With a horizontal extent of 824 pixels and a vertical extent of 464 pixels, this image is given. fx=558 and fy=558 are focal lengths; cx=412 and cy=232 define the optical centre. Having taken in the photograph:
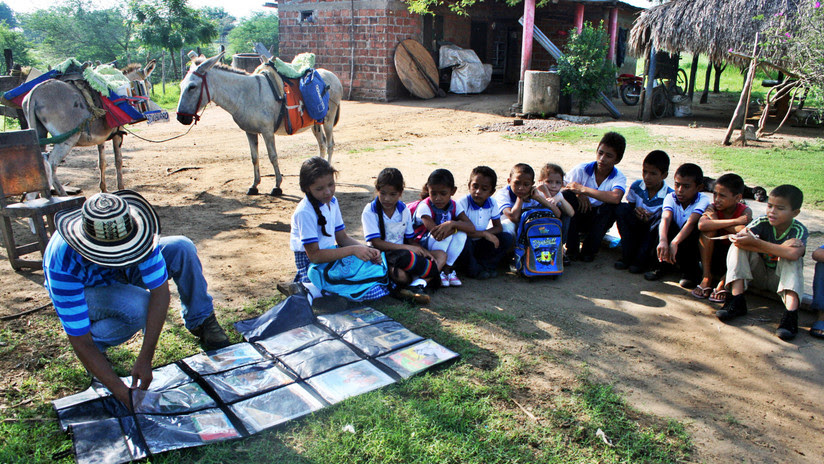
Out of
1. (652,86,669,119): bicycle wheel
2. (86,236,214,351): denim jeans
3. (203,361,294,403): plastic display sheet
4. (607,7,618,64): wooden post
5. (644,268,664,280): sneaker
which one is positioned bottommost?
(203,361,294,403): plastic display sheet

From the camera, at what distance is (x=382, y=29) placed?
16.1 m

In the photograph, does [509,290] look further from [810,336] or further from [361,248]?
[810,336]

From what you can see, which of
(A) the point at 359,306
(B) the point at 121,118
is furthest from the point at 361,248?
(B) the point at 121,118

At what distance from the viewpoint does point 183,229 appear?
550 centimetres

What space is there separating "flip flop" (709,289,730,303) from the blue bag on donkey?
3.50ft

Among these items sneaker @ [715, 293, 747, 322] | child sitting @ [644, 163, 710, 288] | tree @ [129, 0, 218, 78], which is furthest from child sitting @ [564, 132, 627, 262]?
tree @ [129, 0, 218, 78]

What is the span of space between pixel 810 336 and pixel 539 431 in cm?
214

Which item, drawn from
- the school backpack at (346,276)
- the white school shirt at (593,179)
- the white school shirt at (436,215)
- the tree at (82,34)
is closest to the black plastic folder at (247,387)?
the school backpack at (346,276)

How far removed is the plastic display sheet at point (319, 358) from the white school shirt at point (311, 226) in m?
0.79

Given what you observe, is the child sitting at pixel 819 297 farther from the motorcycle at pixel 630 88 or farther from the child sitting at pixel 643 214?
the motorcycle at pixel 630 88

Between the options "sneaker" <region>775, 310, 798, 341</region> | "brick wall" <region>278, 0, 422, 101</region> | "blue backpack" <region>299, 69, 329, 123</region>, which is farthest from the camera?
"brick wall" <region>278, 0, 422, 101</region>

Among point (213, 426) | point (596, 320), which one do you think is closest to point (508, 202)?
point (596, 320)

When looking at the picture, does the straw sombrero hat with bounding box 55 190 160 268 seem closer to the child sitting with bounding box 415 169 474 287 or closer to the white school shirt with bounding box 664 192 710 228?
the child sitting with bounding box 415 169 474 287

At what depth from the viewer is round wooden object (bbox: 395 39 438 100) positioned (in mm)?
16531
